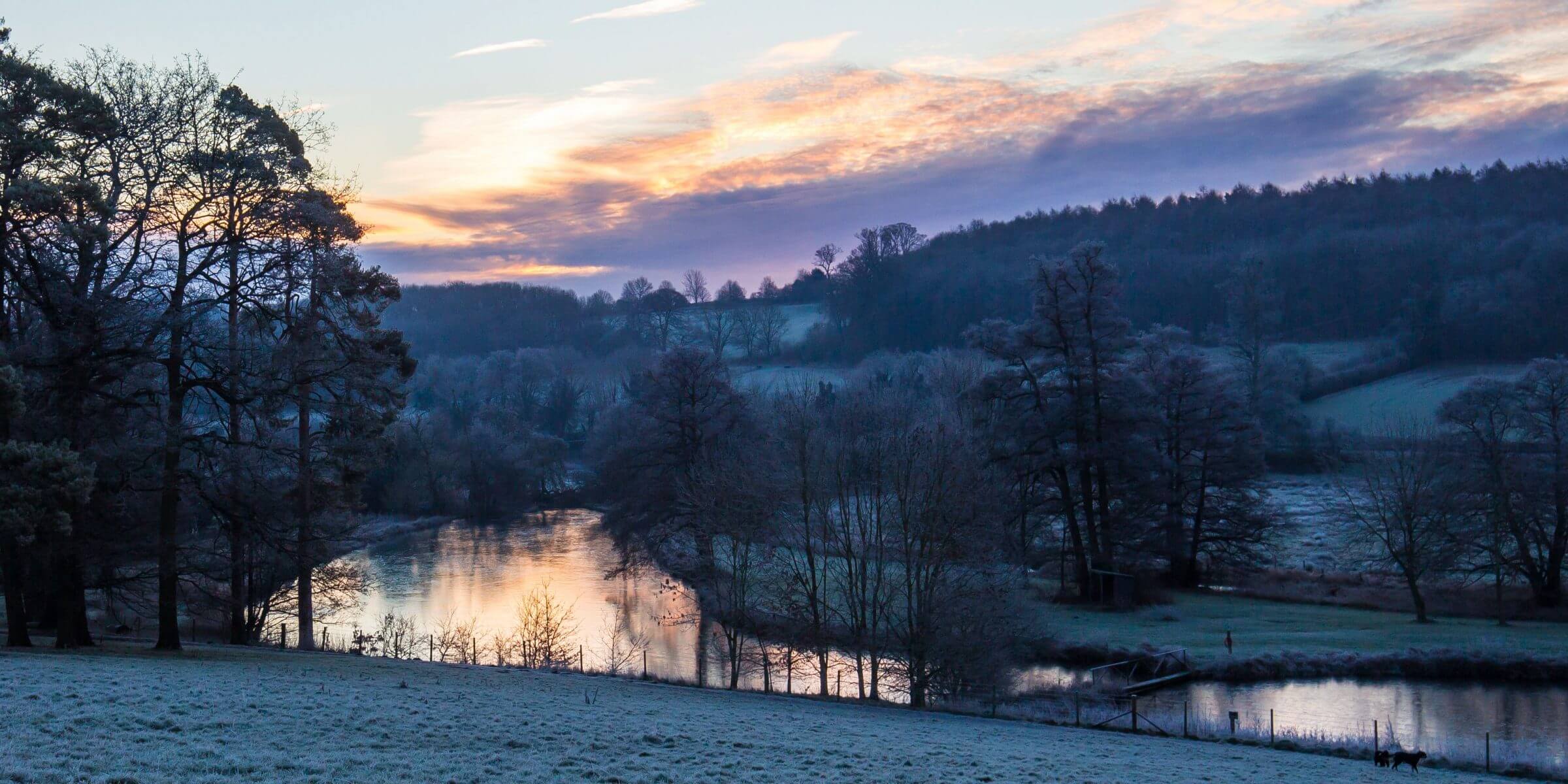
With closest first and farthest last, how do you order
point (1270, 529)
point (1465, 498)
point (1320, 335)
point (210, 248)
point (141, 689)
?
point (141, 689) → point (210, 248) → point (1465, 498) → point (1270, 529) → point (1320, 335)

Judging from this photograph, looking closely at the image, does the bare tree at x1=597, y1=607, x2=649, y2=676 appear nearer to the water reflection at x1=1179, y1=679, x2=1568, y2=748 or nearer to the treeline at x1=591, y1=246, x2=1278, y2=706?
the treeline at x1=591, y1=246, x2=1278, y2=706

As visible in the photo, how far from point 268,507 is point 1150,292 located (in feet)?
423

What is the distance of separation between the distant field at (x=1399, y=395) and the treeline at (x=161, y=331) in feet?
246

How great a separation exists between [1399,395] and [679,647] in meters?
77.9

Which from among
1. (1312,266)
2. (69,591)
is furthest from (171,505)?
(1312,266)

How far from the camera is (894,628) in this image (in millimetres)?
27375

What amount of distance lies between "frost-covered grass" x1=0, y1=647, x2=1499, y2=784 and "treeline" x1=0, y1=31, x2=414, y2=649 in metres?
2.52

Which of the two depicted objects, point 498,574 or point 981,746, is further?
point 498,574

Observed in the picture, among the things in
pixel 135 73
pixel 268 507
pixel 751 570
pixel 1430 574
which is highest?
pixel 135 73

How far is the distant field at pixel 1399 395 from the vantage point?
81.1 m

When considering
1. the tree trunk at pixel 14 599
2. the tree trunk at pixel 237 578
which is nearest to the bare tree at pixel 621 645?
the tree trunk at pixel 237 578

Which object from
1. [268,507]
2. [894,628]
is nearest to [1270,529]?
[894,628]

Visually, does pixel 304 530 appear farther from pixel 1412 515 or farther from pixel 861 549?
pixel 1412 515

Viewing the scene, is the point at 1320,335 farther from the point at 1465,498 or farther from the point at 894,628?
the point at 894,628
